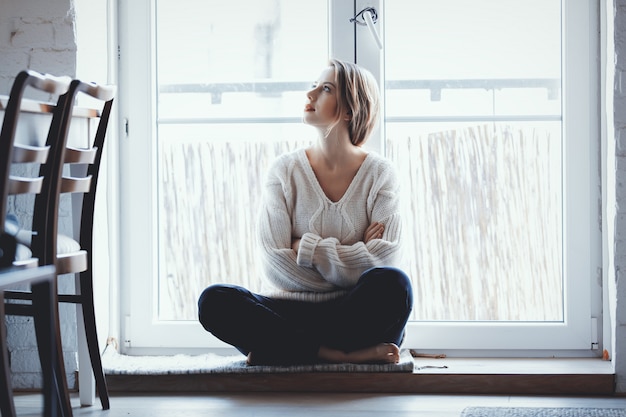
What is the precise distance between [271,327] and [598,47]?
1.34 m

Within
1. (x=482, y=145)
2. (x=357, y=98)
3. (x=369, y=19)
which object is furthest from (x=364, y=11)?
(x=482, y=145)

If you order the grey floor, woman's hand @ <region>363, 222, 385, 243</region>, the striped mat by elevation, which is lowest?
the grey floor

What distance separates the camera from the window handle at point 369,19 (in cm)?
283

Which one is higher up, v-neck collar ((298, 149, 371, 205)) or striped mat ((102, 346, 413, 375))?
v-neck collar ((298, 149, 371, 205))

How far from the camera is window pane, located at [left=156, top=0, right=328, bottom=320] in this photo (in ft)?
9.56

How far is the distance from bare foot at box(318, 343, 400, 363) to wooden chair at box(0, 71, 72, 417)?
82 cm

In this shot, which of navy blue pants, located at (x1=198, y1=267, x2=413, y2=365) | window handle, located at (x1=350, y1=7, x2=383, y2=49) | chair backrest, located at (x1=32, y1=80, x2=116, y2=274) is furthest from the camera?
window handle, located at (x1=350, y1=7, x2=383, y2=49)

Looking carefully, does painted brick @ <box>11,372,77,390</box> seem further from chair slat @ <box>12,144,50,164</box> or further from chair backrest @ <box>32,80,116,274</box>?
chair slat @ <box>12,144,50,164</box>

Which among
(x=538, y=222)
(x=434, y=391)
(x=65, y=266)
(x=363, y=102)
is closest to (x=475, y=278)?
(x=538, y=222)

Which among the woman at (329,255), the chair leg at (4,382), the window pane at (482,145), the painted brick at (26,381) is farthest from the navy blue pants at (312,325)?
the chair leg at (4,382)

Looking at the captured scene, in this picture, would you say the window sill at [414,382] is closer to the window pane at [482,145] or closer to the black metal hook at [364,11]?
the window pane at [482,145]

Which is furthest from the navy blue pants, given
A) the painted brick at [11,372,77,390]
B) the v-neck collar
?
the painted brick at [11,372,77,390]

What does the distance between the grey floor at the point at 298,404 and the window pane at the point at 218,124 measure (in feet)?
1.63

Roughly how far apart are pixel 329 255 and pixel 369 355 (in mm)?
Result: 313
